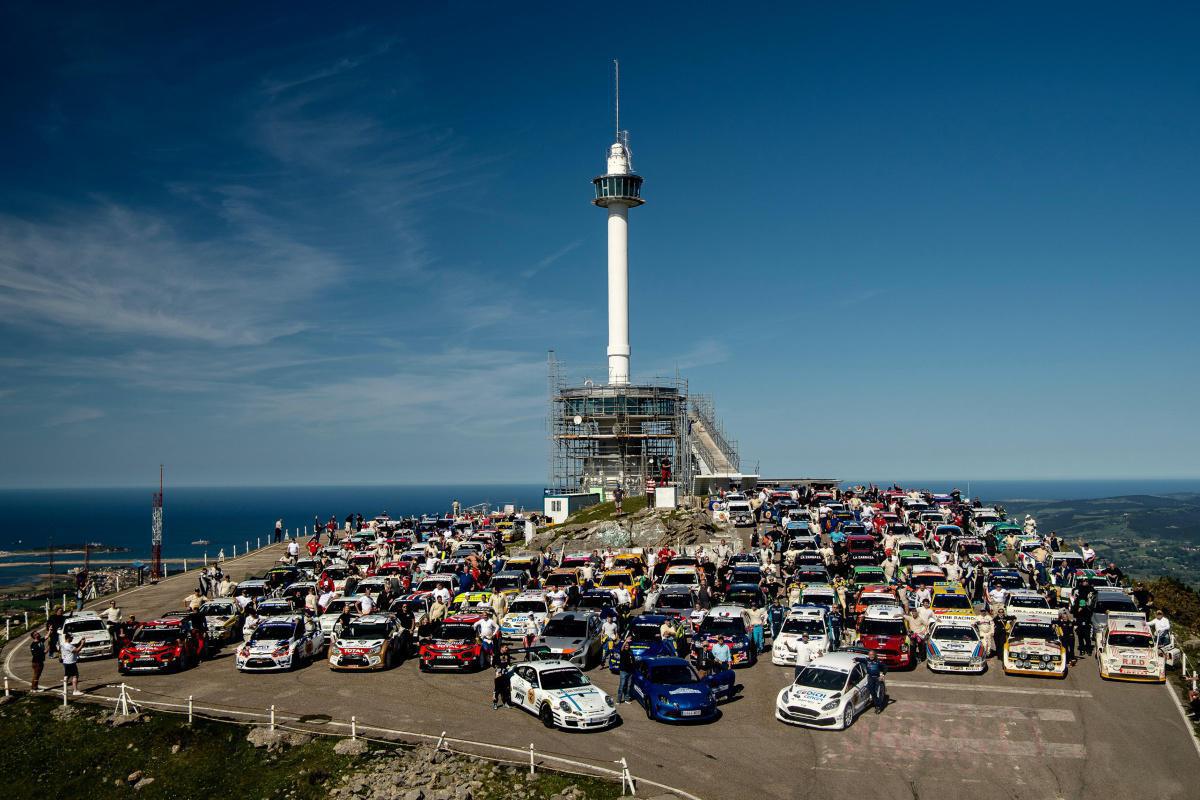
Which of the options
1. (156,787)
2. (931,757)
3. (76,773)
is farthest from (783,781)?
(76,773)

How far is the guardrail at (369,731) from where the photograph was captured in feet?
59.7

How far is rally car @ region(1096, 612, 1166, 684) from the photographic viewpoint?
80.6 ft

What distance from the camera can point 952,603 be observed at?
30.3 meters

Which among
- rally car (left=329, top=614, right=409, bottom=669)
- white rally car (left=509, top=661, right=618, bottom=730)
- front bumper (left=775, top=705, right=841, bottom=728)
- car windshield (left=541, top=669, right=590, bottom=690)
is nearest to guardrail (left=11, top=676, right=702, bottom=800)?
white rally car (left=509, top=661, right=618, bottom=730)

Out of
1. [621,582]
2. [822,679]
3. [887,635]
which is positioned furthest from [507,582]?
[822,679]

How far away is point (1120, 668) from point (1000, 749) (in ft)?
24.4

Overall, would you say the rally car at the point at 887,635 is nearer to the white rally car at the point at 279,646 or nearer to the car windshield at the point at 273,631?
the white rally car at the point at 279,646

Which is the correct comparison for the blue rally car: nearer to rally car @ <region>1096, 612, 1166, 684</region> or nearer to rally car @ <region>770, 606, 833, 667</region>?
rally car @ <region>770, 606, 833, 667</region>

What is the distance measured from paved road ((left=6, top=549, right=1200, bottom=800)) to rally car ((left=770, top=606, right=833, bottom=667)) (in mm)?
473

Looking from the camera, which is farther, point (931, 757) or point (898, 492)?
point (898, 492)

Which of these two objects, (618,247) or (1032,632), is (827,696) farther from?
(618,247)

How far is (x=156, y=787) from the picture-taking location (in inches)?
871

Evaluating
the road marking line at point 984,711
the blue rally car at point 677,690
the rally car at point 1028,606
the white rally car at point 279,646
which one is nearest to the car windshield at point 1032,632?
the rally car at point 1028,606

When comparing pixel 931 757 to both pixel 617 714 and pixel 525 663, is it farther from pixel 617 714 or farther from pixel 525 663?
pixel 525 663
